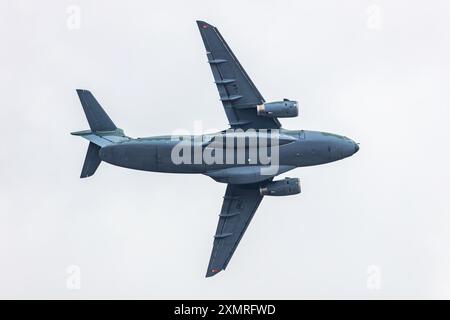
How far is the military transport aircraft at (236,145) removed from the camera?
8162 centimetres

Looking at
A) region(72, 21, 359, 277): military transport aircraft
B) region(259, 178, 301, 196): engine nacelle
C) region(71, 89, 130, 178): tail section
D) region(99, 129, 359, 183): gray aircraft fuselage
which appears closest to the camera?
region(72, 21, 359, 277): military transport aircraft

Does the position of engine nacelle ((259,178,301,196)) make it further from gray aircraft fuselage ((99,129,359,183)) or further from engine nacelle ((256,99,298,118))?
engine nacelle ((256,99,298,118))

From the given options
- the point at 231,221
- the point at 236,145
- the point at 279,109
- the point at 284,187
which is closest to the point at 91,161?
the point at 236,145

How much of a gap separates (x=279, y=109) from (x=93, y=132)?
47.4 ft

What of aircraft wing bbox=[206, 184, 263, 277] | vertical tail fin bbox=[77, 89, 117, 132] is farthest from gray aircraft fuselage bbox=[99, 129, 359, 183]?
aircraft wing bbox=[206, 184, 263, 277]

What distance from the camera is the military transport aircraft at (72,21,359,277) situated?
8162 cm

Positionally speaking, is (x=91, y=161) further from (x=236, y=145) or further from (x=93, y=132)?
(x=236, y=145)

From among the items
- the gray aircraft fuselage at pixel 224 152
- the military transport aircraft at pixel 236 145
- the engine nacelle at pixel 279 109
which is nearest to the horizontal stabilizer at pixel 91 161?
the military transport aircraft at pixel 236 145

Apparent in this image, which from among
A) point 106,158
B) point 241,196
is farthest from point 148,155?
point 241,196

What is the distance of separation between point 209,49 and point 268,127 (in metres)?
7.39

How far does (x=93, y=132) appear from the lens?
276 ft

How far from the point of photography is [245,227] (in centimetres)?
8644

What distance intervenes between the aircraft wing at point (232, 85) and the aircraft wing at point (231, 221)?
235 inches

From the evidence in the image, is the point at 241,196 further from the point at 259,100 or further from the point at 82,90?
the point at 82,90
